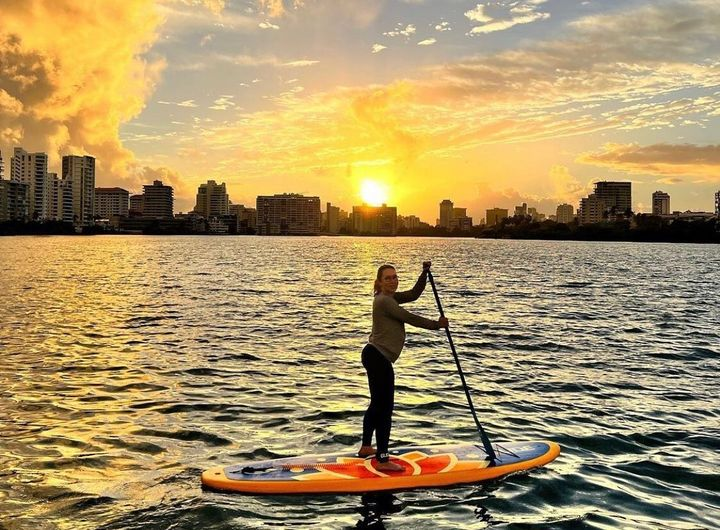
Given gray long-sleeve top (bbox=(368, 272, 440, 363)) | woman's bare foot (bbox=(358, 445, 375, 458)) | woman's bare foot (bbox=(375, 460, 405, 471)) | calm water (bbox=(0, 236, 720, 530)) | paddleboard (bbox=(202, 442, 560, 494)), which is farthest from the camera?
woman's bare foot (bbox=(358, 445, 375, 458))

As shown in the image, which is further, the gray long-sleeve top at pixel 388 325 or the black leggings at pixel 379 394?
the black leggings at pixel 379 394

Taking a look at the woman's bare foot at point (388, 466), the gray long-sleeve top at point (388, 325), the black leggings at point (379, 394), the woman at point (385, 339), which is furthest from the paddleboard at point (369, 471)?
the gray long-sleeve top at point (388, 325)

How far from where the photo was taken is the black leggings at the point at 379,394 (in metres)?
9.80

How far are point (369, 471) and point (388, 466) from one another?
336 mm

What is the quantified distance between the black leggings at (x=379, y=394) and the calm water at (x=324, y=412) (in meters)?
0.99

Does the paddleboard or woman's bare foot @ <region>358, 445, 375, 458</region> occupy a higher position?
woman's bare foot @ <region>358, 445, 375, 458</region>

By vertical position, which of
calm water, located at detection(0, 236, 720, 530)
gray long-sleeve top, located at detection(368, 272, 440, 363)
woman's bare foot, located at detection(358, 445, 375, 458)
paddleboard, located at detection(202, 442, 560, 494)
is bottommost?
calm water, located at detection(0, 236, 720, 530)

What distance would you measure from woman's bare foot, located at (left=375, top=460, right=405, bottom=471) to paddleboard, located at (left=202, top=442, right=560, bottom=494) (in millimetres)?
68

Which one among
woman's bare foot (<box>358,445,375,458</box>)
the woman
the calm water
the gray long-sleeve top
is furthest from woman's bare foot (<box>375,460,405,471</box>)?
the gray long-sleeve top

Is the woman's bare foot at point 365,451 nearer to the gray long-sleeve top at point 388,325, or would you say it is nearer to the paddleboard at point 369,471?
the paddleboard at point 369,471

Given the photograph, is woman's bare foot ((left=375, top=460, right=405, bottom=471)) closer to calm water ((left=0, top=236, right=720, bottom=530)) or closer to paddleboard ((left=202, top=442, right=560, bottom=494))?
paddleboard ((left=202, top=442, right=560, bottom=494))

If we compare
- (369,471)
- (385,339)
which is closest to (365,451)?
(369,471)

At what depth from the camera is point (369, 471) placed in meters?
10.1

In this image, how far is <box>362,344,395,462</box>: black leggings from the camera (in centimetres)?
980
